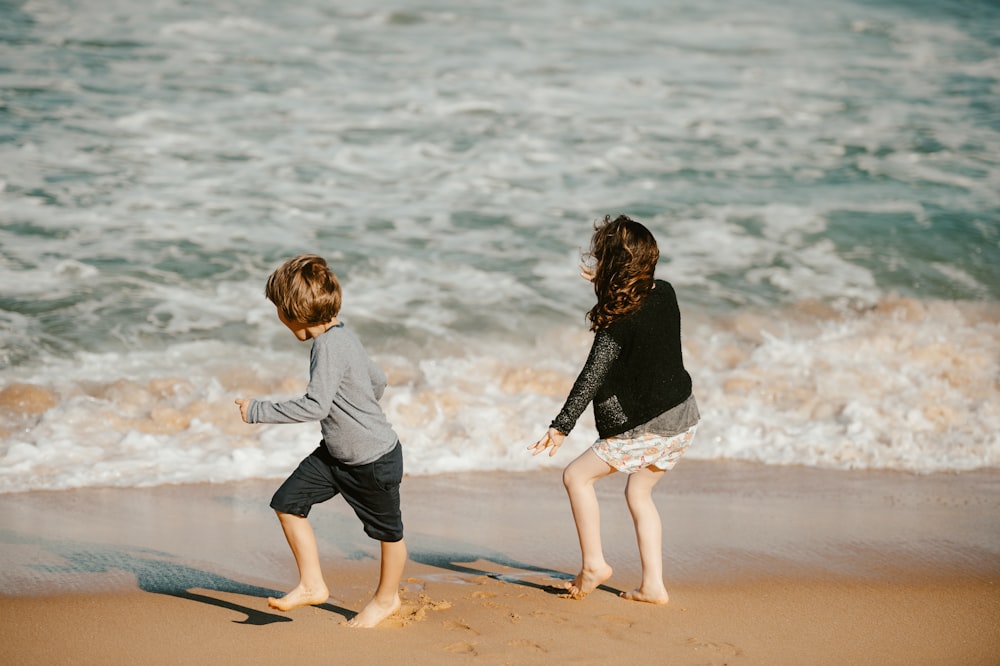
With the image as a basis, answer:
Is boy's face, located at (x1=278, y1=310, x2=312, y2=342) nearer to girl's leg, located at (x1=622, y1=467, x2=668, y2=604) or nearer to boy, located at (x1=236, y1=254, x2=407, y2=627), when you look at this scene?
boy, located at (x1=236, y1=254, x2=407, y2=627)

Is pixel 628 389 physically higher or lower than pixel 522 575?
higher

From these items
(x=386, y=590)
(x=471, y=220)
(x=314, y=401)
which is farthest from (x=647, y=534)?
(x=471, y=220)

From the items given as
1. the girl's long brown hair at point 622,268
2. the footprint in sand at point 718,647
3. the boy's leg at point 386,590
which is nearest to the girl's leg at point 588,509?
the footprint in sand at point 718,647

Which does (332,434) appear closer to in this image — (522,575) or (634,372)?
(634,372)

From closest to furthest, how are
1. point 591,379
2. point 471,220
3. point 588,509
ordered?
point 591,379 < point 588,509 < point 471,220

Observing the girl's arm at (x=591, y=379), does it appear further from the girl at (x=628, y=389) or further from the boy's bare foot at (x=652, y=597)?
the boy's bare foot at (x=652, y=597)

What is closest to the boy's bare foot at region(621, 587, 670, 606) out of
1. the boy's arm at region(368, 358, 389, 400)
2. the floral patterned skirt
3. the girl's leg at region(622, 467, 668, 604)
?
the girl's leg at region(622, 467, 668, 604)

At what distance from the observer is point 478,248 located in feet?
33.0

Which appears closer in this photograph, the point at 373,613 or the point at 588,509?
the point at 373,613

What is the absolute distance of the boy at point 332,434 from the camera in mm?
3488

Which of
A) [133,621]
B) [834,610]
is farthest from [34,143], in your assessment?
[834,610]

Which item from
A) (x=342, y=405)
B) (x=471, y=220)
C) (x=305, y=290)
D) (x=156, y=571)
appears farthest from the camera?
(x=471, y=220)

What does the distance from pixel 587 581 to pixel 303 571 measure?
109 centimetres

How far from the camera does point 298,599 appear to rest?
12.3 ft
